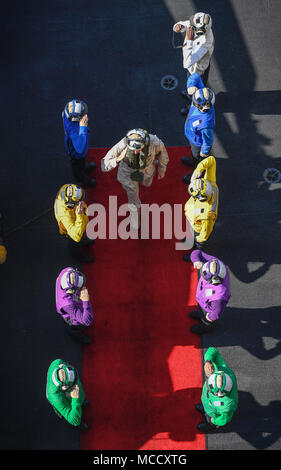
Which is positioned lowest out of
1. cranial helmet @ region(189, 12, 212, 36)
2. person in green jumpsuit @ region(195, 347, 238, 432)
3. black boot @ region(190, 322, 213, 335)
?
person in green jumpsuit @ region(195, 347, 238, 432)

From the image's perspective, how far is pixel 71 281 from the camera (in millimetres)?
6102

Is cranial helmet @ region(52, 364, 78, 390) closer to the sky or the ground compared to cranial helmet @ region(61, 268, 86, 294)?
closer to the ground

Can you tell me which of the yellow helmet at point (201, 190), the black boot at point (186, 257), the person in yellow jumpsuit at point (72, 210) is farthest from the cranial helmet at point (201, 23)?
the black boot at point (186, 257)

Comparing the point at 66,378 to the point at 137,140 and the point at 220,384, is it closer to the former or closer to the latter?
the point at 220,384

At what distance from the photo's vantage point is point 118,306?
296 inches

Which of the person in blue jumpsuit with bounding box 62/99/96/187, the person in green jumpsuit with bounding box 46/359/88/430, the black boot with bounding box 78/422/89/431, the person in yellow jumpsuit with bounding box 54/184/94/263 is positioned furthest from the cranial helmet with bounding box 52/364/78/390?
the person in blue jumpsuit with bounding box 62/99/96/187

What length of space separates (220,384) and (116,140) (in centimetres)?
518

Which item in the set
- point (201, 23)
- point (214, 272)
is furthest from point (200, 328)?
point (201, 23)

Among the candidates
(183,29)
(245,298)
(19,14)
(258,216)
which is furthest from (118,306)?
(19,14)

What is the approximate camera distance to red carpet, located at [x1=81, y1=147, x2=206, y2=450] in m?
6.78

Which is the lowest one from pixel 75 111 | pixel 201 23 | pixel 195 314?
pixel 195 314

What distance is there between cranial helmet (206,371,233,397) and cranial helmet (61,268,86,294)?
219 cm

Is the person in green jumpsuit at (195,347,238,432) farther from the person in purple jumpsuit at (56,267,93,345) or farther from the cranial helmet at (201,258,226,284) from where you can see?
the person in purple jumpsuit at (56,267,93,345)

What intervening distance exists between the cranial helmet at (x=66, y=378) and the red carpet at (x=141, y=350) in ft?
4.37
